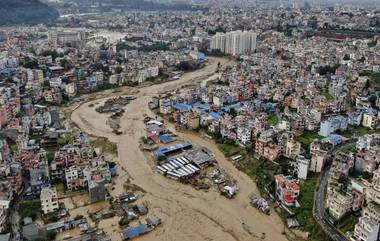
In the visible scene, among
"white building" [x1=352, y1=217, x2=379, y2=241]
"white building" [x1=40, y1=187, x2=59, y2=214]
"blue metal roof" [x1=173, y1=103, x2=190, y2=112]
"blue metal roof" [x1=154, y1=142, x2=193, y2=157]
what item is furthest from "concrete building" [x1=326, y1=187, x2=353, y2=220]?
"blue metal roof" [x1=173, y1=103, x2=190, y2=112]

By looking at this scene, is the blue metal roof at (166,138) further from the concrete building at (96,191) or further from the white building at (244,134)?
the concrete building at (96,191)

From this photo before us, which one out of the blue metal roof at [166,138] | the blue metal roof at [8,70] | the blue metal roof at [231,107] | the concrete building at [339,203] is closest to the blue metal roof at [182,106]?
the blue metal roof at [231,107]

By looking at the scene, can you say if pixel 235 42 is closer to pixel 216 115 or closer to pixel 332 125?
pixel 216 115

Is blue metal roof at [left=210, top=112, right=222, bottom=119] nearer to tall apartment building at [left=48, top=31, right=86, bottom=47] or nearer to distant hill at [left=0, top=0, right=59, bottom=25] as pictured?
Result: tall apartment building at [left=48, top=31, right=86, bottom=47]

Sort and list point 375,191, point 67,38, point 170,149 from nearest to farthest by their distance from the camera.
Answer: point 375,191
point 170,149
point 67,38

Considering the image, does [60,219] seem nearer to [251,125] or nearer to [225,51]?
[251,125]

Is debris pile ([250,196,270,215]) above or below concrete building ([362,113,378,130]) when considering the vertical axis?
below

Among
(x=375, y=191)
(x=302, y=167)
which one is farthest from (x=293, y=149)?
(x=375, y=191)
